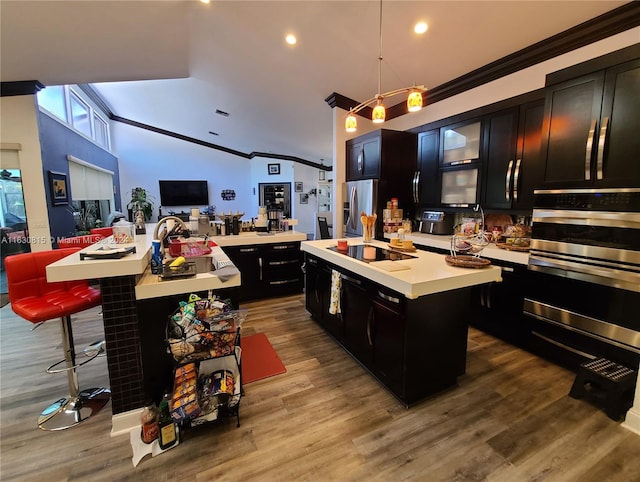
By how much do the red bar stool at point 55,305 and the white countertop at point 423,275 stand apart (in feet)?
6.14

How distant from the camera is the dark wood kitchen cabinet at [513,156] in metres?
→ 2.75

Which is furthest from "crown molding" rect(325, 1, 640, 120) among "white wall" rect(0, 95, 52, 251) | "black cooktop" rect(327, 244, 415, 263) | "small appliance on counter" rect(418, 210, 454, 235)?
"white wall" rect(0, 95, 52, 251)

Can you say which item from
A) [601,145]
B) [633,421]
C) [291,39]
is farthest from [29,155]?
[633,421]

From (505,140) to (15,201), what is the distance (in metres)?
6.18

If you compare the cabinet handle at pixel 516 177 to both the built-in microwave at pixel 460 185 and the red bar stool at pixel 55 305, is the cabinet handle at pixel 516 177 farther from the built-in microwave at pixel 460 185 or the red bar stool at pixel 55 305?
the red bar stool at pixel 55 305

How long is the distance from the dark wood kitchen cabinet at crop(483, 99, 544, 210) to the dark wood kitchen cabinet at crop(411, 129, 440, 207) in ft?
2.28

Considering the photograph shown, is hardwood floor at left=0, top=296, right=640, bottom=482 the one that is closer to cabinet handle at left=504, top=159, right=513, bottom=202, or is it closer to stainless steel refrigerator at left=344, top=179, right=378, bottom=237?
cabinet handle at left=504, top=159, right=513, bottom=202

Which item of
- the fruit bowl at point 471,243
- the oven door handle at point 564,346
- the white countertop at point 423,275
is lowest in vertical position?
the oven door handle at point 564,346

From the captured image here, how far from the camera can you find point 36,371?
2.41m

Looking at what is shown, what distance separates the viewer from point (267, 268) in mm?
4035

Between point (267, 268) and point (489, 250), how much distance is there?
2.70 m

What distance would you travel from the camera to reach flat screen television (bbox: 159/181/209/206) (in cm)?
934

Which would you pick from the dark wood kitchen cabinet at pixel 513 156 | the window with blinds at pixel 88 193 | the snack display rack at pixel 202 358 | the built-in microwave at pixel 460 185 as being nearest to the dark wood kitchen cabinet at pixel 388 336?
the snack display rack at pixel 202 358

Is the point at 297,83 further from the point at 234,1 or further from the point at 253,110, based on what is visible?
the point at 253,110
